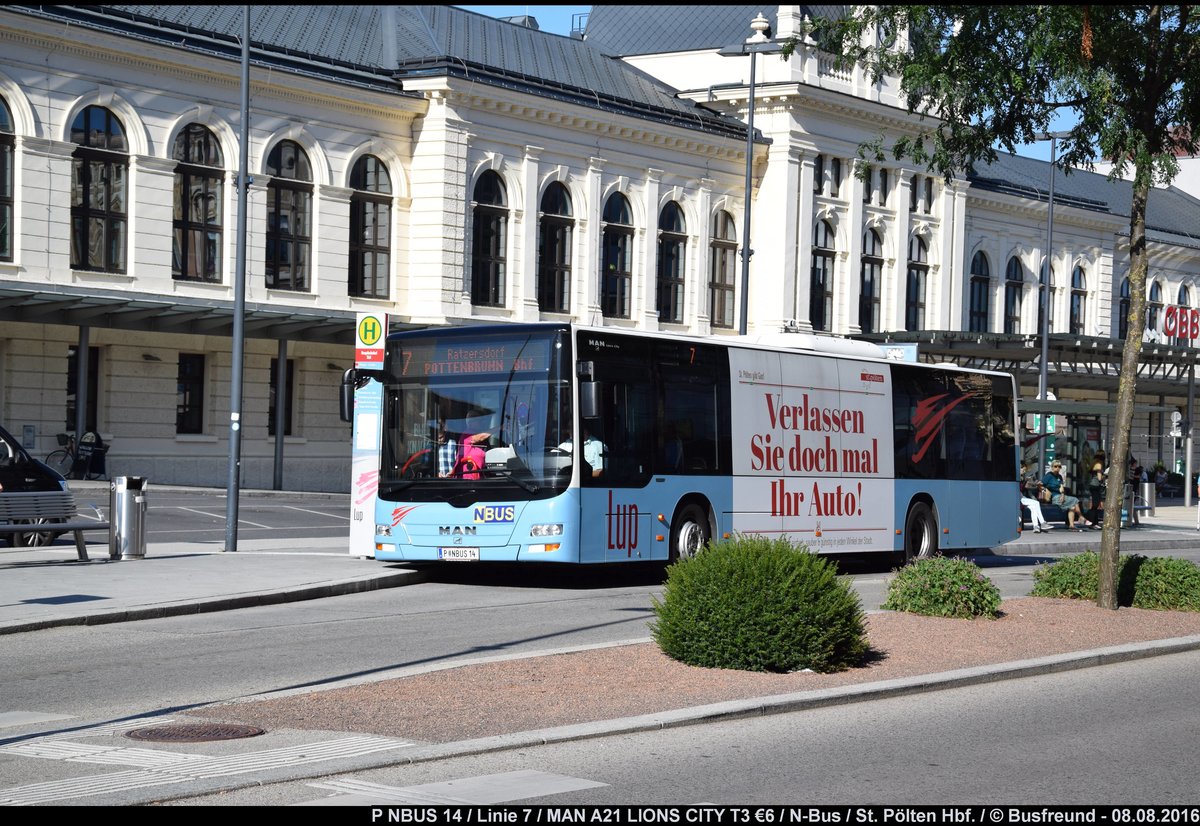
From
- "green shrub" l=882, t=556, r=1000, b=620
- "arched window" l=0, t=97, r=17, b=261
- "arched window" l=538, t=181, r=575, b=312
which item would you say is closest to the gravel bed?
"green shrub" l=882, t=556, r=1000, b=620

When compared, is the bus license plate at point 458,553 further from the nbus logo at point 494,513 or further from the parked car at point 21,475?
the parked car at point 21,475

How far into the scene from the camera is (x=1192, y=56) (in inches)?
622

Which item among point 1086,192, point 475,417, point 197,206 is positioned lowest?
point 475,417

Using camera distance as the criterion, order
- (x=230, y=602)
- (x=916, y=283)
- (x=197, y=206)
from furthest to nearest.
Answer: (x=916, y=283)
(x=197, y=206)
(x=230, y=602)

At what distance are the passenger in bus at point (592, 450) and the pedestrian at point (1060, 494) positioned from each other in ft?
70.8

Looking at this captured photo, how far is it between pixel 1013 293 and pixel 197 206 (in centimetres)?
3917

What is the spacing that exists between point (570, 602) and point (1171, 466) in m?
63.2

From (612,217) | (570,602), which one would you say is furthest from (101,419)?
(570,602)

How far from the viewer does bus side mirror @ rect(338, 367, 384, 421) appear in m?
19.1

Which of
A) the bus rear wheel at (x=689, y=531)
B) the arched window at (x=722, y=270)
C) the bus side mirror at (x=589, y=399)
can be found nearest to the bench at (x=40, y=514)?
the bus side mirror at (x=589, y=399)

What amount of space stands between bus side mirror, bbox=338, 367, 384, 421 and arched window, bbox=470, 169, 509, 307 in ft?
92.8

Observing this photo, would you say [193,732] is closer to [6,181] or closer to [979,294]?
[6,181]

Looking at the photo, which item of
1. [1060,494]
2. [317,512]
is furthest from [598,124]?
[317,512]

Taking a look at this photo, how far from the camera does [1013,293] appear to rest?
69375 mm
